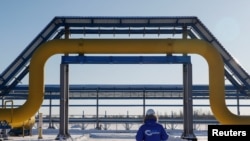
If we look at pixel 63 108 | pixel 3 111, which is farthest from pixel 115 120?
pixel 3 111

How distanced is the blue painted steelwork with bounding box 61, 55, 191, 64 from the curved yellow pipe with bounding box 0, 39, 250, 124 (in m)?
1.50

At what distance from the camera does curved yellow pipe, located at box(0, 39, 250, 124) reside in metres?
18.5

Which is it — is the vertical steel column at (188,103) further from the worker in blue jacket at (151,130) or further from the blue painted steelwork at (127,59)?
the worker in blue jacket at (151,130)

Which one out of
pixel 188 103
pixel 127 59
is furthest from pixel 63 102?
pixel 188 103

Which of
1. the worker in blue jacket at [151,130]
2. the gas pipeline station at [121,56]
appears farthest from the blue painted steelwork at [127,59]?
the worker in blue jacket at [151,130]

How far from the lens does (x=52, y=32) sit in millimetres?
21172

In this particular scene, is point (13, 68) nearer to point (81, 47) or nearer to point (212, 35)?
point (81, 47)

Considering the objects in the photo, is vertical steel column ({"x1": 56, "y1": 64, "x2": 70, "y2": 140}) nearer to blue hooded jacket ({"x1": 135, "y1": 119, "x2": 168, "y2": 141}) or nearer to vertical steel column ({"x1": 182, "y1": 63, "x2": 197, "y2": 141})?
vertical steel column ({"x1": 182, "y1": 63, "x2": 197, "y2": 141})

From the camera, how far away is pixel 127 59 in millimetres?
20781

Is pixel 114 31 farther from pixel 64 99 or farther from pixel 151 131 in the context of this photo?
pixel 151 131

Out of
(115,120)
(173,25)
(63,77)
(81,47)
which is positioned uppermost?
(173,25)

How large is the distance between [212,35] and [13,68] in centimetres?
1047

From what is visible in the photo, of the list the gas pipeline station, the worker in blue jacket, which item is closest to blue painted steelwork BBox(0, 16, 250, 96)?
the gas pipeline station

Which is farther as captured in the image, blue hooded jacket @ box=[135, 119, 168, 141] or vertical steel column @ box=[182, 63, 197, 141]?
vertical steel column @ box=[182, 63, 197, 141]
